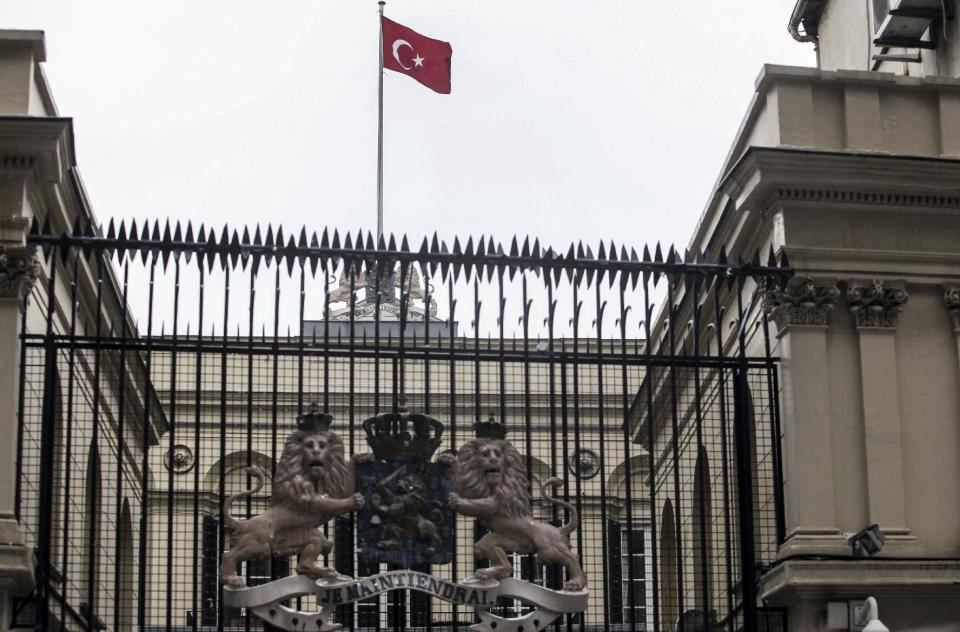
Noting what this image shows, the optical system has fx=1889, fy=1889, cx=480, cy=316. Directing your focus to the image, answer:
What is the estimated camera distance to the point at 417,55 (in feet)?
118

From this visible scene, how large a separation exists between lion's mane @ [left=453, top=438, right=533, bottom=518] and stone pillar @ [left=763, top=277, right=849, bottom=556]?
2902mm

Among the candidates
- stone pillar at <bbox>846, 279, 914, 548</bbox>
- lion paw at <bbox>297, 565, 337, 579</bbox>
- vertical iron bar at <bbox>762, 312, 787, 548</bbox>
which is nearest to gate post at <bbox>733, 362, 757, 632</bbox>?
vertical iron bar at <bbox>762, 312, 787, 548</bbox>

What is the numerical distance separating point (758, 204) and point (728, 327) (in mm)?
3286

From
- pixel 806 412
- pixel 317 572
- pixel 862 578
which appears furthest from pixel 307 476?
pixel 862 578

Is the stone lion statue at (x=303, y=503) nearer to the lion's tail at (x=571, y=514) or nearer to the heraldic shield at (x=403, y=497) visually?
the heraldic shield at (x=403, y=497)

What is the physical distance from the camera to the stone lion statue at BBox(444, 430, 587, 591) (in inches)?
749

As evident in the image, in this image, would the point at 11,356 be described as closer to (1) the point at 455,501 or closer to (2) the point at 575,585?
(1) the point at 455,501

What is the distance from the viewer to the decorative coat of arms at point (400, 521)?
18.6m

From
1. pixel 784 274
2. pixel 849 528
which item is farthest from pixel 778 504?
pixel 784 274

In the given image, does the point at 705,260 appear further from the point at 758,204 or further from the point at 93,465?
the point at 93,465

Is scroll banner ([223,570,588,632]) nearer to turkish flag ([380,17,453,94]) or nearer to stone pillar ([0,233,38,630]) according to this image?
stone pillar ([0,233,38,630])

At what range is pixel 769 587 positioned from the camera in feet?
65.3

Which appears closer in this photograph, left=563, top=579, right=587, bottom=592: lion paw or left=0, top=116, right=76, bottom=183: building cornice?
left=563, top=579, right=587, bottom=592: lion paw

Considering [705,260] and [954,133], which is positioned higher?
[954,133]
